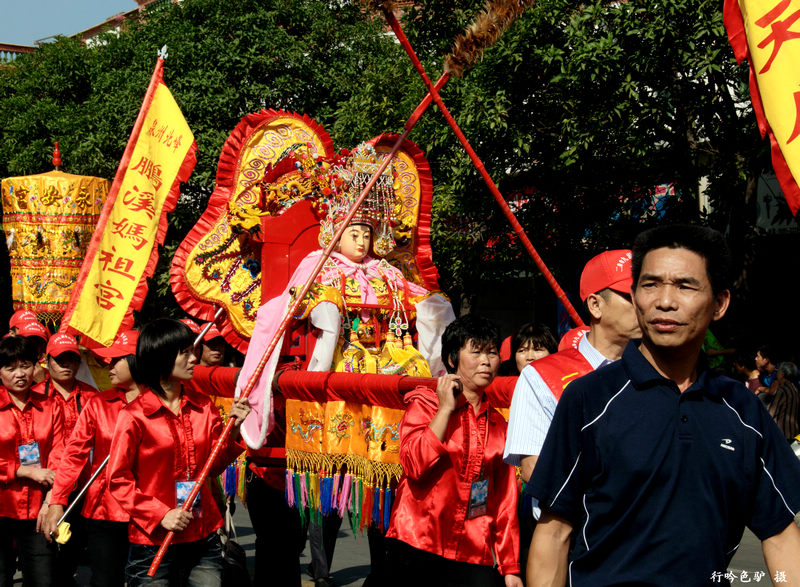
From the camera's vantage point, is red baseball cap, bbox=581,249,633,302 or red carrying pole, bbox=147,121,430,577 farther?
red carrying pole, bbox=147,121,430,577

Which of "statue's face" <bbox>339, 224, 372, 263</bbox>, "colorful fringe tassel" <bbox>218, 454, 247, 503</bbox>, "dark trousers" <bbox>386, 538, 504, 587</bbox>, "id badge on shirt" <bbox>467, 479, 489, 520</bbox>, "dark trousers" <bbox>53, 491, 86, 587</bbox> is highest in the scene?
"statue's face" <bbox>339, 224, 372, 263</bbox>

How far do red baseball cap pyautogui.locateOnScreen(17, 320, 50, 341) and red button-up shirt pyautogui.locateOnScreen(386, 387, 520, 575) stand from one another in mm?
3781

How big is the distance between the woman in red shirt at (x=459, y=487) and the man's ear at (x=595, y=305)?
2.20 feet

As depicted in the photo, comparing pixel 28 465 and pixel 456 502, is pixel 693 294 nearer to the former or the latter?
pixel 456 502

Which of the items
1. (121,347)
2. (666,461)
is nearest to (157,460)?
(121,347)

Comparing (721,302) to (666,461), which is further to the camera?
(721,302)

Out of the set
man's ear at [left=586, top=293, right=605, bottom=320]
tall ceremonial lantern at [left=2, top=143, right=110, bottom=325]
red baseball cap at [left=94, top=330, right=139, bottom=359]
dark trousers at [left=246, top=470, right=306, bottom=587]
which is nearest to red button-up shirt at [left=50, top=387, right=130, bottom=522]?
red baseball cap at [left=94, top=330, right=139, bottom=359]

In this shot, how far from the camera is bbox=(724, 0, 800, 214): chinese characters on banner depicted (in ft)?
11.8

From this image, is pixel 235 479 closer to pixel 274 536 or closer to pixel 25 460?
pixel 274 536

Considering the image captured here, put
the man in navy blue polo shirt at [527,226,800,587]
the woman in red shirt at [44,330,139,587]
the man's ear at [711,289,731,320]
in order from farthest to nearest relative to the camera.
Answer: the woman in red shirt at [44,330,139,587], the man's ear at [711,289,731,320], the man in navy blue polo shirt at [527,226,800,587]

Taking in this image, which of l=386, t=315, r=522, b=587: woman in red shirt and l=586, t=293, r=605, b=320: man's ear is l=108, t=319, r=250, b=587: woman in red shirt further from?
l=586, t=293, r=605, b=320: man's ear

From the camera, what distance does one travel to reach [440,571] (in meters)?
3.87

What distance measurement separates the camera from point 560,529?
2.33 m

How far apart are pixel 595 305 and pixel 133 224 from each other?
136 inches
